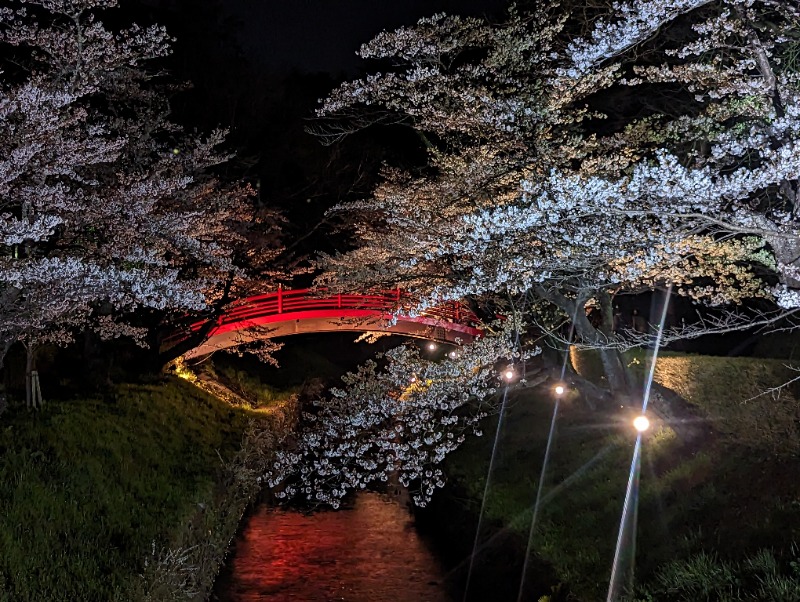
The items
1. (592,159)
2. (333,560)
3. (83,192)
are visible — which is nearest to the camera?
(592,159)

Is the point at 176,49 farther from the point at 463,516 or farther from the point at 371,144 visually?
the point at 463,516

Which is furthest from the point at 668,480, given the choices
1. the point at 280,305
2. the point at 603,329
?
the point at 280,305

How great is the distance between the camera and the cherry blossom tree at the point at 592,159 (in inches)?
247

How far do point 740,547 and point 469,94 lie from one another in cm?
703

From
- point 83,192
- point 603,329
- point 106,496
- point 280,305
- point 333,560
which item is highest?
point 83,192

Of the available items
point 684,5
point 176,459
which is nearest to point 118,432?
point 176,459

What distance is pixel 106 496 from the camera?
33.2 ft

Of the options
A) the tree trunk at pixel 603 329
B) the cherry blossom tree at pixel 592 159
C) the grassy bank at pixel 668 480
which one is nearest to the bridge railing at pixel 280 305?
the cherry blossom tree at pixel 592 159

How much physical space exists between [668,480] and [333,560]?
640 cm

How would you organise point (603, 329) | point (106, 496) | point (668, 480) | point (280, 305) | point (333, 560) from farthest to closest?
point (280, 305) → point (333, 560) → point (603, 329) → point (668, 480) → point (106, 496)

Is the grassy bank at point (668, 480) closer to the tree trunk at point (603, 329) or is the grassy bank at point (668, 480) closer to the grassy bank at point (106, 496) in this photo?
the tree trunk at point (603, 329)

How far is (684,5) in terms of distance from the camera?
→ 627 centimetres

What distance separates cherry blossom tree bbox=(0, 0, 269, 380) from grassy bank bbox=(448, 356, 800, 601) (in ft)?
23.8

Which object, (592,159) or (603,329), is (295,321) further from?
(592,159)
